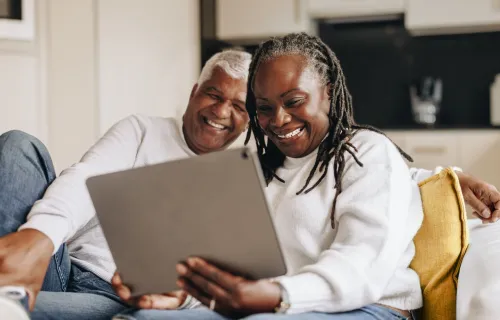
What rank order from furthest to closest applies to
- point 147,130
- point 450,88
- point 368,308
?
point 450,88 → point 147,130 → point 368,308

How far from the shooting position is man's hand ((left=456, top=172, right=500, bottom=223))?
143 cm

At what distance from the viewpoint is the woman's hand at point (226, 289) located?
3.02ft

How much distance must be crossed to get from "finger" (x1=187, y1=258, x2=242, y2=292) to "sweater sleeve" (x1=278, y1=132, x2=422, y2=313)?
83 millimetres

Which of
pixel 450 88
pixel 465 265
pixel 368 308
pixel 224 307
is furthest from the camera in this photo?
pixel 450 88

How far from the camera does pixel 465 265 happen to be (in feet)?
4.06

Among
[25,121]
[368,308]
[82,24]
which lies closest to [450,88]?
[82,24]

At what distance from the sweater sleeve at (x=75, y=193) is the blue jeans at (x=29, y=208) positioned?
1.6 inches

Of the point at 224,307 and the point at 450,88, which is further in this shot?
the point at 450,88

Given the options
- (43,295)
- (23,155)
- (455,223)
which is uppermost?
(23,155)

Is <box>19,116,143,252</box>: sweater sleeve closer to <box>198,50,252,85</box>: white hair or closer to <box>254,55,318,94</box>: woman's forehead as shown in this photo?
<box>198,50,252,85</box>: white hair

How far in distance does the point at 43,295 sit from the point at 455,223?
76 centimetres

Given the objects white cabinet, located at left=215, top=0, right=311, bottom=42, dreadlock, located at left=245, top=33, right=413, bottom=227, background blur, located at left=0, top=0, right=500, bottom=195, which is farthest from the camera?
white cabinet, located at left=215, top=0, right=311, bottom=42

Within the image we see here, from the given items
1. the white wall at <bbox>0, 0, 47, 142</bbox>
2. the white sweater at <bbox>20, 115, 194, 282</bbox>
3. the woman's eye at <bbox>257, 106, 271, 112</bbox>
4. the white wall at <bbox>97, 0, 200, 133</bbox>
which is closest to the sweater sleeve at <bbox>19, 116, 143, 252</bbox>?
the white sweater at <bbox>20, 115, 194, 282</bbox>

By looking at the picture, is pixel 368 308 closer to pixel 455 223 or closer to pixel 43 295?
pixel 455 223
